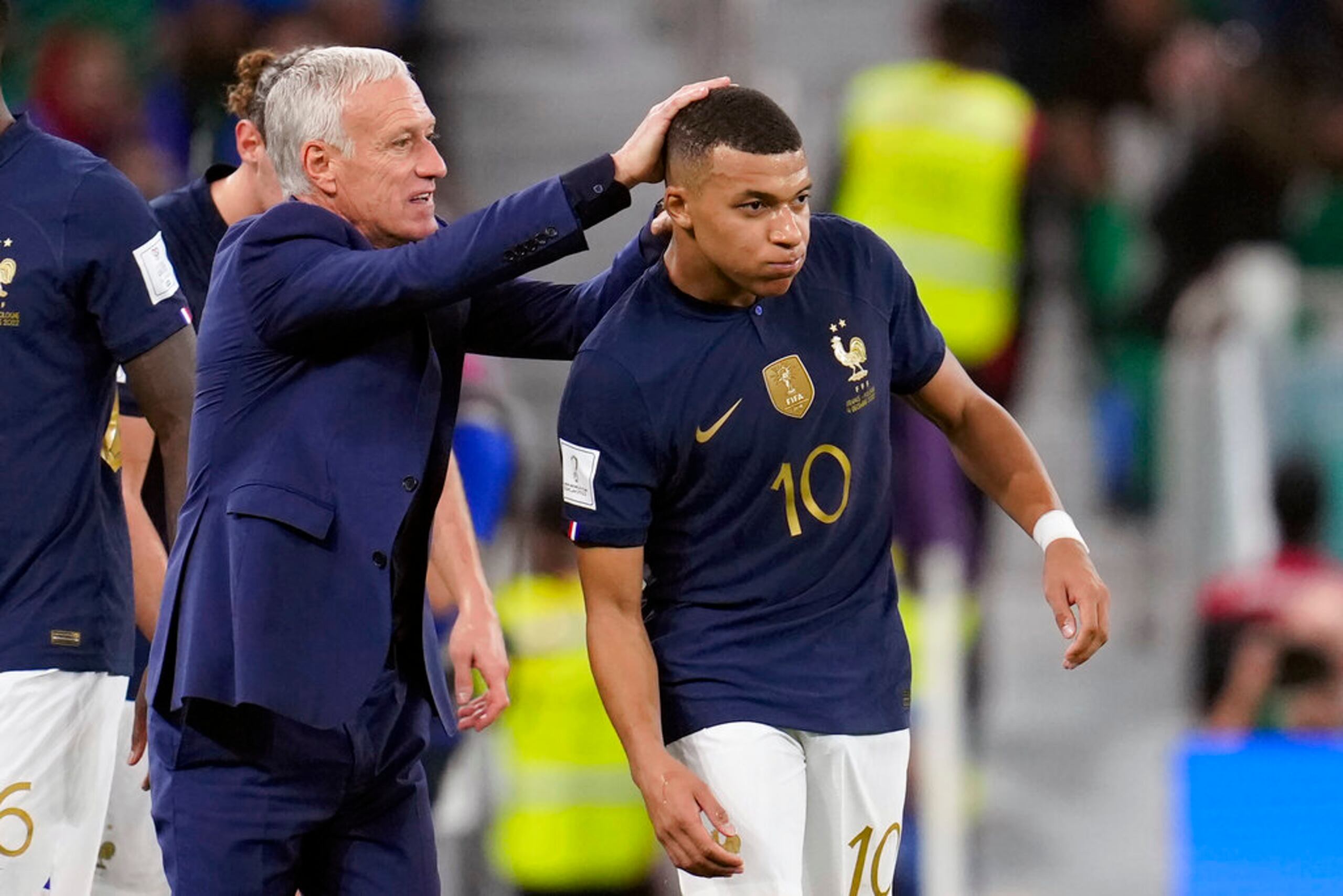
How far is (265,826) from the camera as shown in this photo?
11.3ft

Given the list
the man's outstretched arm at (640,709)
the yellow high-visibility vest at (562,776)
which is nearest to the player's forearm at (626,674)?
the man's outstretched arm at (640,709)

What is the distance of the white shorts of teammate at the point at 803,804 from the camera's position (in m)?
3.62

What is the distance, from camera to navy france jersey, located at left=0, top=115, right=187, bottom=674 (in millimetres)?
3617

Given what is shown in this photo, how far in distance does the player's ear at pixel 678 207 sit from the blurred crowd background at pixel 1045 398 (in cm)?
247

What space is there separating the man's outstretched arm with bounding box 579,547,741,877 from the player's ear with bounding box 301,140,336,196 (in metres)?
0.72

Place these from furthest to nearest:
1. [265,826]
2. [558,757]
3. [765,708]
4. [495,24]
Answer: [495,24]
[558,757]
[765,708]
[265,826]

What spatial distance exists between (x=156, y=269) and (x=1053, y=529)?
1573mm

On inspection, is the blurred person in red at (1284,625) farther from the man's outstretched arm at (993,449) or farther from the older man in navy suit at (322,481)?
the older man in navy suit at (322,481)

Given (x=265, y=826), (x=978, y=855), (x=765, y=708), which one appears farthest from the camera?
(x=978, y=855)

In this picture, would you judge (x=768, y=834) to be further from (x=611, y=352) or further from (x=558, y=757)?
→ (x=558, y=757)

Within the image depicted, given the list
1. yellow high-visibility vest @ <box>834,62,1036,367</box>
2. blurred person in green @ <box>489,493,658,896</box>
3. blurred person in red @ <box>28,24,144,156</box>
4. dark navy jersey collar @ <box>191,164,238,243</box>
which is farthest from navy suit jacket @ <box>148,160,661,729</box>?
blurred person in red @ <box>28,24,144,156</box>

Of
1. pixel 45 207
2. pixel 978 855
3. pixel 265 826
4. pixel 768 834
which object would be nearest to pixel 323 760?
pixel 265 826

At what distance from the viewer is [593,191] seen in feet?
11.3

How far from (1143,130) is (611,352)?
20.9 ft
